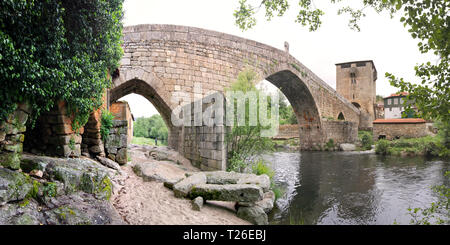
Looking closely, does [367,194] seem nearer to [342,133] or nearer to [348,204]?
[348,204]

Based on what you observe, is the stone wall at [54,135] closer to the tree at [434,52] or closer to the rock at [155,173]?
the rock at [155,173]

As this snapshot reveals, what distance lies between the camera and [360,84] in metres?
29.8

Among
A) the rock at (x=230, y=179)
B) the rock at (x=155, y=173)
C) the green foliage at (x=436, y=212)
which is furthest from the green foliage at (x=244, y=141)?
the green foliage at (x=436, y=212)

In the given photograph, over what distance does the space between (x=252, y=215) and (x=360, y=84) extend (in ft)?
104

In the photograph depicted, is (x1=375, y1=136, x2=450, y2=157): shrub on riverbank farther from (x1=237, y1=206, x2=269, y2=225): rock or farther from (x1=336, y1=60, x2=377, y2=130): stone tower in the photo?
(x1=336, y1=60, x2=377, y2=130): stone tower

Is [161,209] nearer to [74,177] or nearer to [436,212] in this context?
[74,177]

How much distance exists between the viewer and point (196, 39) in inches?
337

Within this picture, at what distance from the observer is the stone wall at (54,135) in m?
3.49

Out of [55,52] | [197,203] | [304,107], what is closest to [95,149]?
[55,52]

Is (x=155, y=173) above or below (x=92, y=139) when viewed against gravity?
below

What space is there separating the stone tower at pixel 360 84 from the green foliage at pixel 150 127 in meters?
26.6

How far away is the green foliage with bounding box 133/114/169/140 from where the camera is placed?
37594 millimetres

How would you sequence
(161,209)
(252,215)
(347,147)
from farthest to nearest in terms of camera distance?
1. (347,147)
2. (252,215)
3. (161,209)
